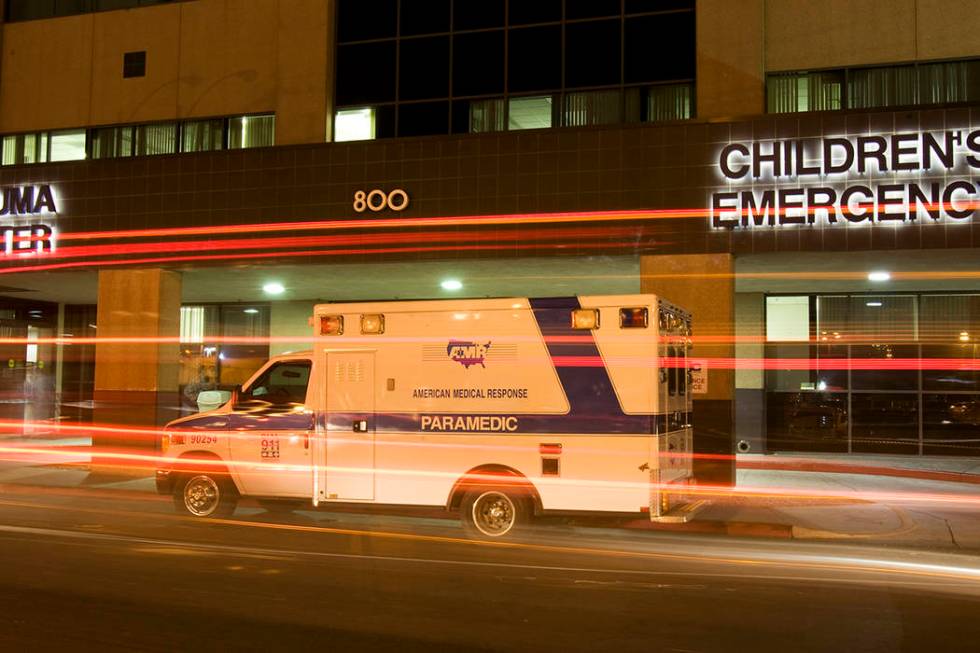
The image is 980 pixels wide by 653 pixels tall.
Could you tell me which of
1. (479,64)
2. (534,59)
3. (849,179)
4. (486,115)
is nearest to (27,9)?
(479,64)

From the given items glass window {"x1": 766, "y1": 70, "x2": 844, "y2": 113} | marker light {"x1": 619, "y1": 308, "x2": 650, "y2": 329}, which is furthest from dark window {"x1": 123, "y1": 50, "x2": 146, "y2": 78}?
marker light {"x1": 619, "y1": 308, "x2": 650, "y2": 329}

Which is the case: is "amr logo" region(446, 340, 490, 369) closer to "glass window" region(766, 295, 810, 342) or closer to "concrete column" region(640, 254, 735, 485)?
"concrete column" region(640, 254, 735, 485)

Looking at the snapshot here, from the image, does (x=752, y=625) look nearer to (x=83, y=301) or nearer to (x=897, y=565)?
(x=897, y=565)

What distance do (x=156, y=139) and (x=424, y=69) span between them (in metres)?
6.16

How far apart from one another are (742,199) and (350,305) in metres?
6.99

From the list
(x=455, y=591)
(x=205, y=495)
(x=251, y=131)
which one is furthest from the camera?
(x=251, y=131)

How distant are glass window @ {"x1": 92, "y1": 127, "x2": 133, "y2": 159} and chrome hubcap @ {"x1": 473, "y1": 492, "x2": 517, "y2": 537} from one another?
12781mm

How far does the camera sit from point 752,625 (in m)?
6.52

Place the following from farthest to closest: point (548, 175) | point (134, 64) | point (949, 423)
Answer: point (134, 64) < point (949, 423) < point (548, 175)

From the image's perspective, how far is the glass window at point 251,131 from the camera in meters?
17.9

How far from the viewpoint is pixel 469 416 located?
34.1 feet

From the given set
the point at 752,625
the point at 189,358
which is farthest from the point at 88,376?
the point at 752,625

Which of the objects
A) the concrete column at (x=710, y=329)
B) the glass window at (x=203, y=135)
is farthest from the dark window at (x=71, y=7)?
the concrete column at (x=710, y=329)

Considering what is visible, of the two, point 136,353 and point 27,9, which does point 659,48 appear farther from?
point 27,9
